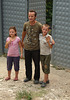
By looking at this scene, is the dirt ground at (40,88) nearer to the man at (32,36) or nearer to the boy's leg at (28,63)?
the boy's leg at (28,63)

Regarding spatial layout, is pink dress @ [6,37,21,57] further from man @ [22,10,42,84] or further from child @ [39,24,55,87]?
child @ [39,24,55,87]

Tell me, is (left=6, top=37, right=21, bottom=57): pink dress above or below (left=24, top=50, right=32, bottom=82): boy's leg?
above

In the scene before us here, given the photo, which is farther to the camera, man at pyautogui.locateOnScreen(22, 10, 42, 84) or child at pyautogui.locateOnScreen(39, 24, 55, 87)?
man at pyautogui.locateOnScreen(22, 10, 42, 84)

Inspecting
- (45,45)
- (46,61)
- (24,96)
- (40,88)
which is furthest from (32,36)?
(24,96)

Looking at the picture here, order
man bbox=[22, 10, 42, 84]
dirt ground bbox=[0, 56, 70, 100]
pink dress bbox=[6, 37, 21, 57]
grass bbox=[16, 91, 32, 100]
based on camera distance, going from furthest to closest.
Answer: pink dress bbox=[6, 37, 21, 57], man bbox=[22, 10, 42, 84], dirt ground bbox=[0, 56, 70, 100], grass bbox=[16, 91, 32, 100]

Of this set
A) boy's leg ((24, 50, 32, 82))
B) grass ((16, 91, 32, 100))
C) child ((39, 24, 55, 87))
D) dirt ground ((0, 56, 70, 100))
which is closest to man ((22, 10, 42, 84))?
boy's leg ((24, 50, 32, 82))

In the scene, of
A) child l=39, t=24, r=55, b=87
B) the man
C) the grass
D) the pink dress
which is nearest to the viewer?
the grass

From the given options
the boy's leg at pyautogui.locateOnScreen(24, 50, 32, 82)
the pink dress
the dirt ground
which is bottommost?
the dirt ground

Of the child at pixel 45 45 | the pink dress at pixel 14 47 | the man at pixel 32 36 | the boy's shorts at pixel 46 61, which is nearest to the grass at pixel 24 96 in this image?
the child at pixel 45 45

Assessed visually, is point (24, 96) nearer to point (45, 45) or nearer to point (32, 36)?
point (45, 45)

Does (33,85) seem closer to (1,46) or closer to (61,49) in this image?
(61,49)

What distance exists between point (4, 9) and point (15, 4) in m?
0.47

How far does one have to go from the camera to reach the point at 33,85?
5867 mm

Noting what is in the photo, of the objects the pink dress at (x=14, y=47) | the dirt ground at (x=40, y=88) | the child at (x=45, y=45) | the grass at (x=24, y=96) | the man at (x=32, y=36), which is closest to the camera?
the grass at (x=24, y=96)
